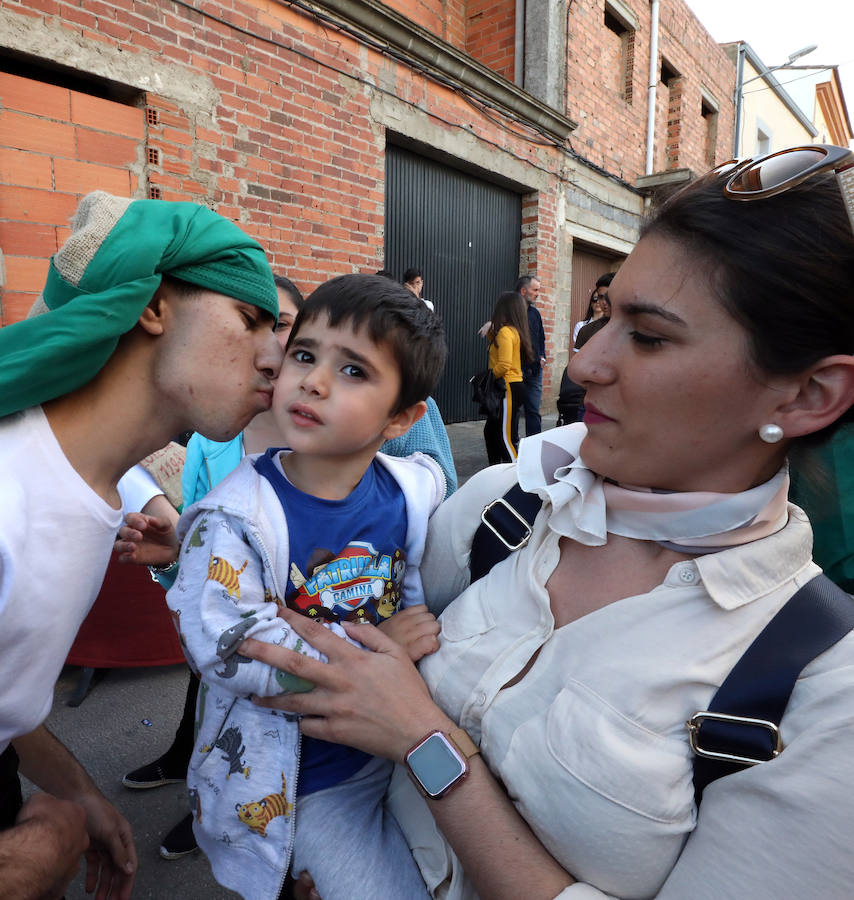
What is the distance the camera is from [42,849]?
1058 mm

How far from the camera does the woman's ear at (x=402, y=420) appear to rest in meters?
1.58

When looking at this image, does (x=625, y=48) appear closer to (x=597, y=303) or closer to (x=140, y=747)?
(x=597, y=303)

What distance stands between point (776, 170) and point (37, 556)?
142 centimetres

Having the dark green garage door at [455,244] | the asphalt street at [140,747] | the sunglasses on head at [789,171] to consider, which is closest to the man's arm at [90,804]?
the asphalt street at [140,747]

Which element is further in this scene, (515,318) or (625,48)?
(625,48)

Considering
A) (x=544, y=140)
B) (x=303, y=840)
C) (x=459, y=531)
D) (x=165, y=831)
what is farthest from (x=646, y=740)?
(x=544, y=140)

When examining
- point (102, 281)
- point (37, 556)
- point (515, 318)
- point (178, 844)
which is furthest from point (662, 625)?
point (515, 318)

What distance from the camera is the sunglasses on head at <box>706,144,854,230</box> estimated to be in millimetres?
932

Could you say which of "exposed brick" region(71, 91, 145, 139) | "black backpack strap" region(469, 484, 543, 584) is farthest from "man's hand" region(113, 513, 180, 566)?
"exposed brick" region(71, 91, 145, 139)

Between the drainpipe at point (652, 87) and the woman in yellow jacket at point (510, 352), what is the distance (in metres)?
6.61

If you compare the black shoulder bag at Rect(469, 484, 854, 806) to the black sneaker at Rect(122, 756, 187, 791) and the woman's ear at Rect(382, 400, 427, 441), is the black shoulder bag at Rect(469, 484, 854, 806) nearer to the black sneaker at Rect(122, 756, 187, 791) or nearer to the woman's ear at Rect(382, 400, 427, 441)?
the woman's ear at Rect(382, 400, 427, 441)

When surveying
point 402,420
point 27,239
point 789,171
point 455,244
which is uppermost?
point 455,244

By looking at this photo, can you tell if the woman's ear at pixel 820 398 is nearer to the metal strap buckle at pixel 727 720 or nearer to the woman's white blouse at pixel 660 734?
the woman's white blouse at pixel 660 734

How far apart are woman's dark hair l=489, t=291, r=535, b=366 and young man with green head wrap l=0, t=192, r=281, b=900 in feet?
17.2
